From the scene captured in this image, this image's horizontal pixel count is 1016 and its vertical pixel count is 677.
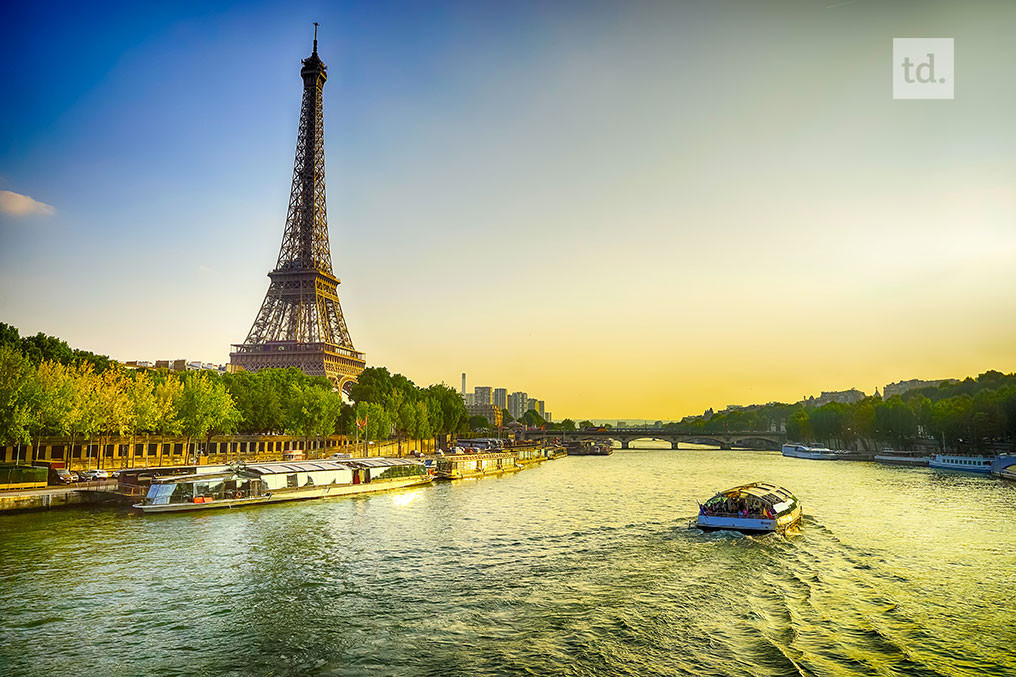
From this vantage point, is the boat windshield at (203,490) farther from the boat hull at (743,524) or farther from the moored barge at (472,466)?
the boat hull at (743,524)

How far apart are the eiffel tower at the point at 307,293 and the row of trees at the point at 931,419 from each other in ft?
365

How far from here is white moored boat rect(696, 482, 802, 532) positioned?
136 ft

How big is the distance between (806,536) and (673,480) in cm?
4352

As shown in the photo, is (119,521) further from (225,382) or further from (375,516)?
(225,382)

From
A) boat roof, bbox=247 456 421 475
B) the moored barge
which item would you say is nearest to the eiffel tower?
the moored barge

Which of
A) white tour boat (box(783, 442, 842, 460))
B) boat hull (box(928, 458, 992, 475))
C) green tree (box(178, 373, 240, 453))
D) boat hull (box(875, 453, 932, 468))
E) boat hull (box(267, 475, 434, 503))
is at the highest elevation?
green tree (box(178, 373, 240, 453))

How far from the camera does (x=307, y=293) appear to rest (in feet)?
413

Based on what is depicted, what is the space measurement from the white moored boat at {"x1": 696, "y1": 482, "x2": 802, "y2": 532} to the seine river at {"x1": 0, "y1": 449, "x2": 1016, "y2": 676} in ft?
4.21

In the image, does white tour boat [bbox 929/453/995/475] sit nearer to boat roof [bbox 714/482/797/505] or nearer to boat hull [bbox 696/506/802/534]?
boat roof [bbox 714/482/797/505]

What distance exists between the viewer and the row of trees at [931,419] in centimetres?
11019

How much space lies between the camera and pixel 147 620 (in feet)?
74.6

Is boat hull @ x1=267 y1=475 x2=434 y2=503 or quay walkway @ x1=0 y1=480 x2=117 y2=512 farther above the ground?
quay walkway @ x1=0 y1=480 x2=117 y2=512

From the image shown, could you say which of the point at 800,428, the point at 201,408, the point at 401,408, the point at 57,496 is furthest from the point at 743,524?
the point at 800,428

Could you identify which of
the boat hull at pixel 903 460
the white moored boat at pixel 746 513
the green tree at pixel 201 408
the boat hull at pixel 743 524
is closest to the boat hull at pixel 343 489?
the green tree at pixel 201 408
